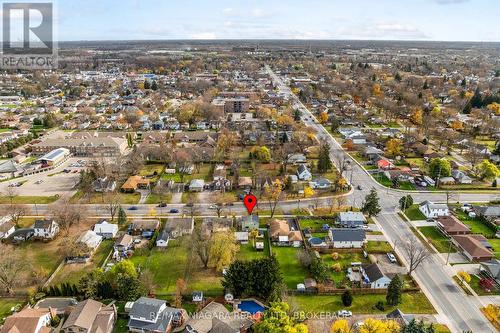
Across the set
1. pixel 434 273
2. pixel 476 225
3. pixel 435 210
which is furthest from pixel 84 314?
pixel 476 225

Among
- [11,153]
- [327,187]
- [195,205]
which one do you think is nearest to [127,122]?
[11,153]

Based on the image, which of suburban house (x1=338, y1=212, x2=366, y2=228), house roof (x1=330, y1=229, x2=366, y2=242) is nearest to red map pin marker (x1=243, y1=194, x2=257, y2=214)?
suburban house (x1=338, y1=212, x2=366, y2=228)

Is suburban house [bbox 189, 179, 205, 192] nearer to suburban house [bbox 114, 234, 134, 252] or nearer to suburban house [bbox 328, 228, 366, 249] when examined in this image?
suburban house [bbox 114, 234, 134, 252]

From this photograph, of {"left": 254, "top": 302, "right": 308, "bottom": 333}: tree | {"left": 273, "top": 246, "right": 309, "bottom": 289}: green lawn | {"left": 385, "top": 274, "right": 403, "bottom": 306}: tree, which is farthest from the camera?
{"left": 273, "top": 246, "right": 309, "bottom": 289}: green lawn

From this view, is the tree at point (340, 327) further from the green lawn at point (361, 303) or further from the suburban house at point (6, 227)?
the suburban house at point (6, 227)

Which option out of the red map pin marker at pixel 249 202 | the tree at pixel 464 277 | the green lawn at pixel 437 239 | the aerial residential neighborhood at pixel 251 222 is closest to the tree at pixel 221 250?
the aerial residential neighborhood at pixel 251 222

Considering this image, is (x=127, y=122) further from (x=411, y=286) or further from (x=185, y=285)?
(x=411, y=286)

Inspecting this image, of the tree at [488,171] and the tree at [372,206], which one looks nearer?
the tree at [372,206]
